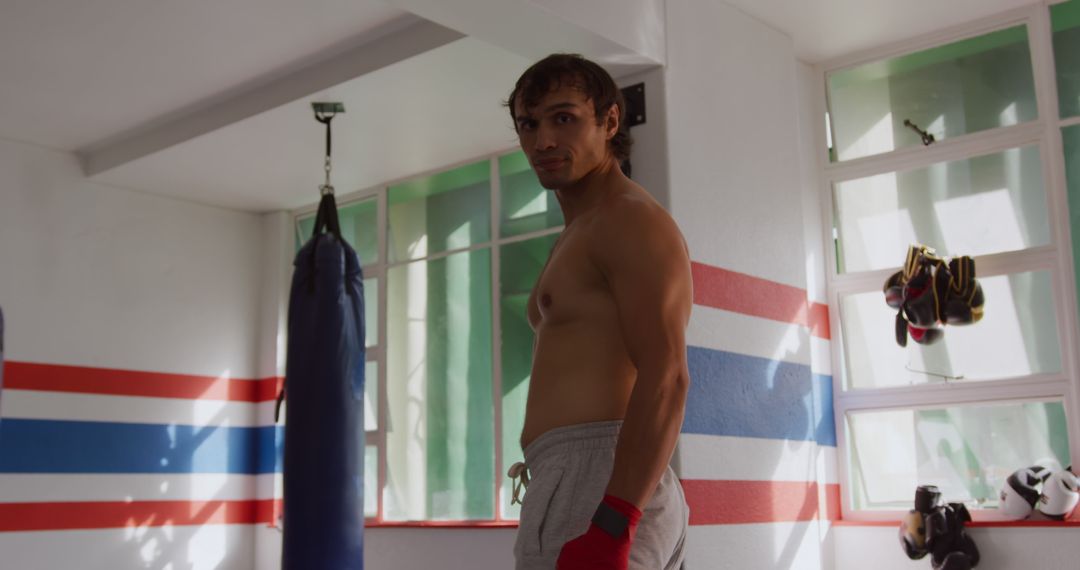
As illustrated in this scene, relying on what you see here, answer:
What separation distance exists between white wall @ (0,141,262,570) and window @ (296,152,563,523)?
111cm

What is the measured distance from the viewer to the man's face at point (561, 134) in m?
1.94

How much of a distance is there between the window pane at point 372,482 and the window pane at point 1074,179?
14.5 feet

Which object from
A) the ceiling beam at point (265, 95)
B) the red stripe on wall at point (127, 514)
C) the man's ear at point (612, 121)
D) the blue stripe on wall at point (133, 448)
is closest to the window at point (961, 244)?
the ceiling beam at point (265, 95)

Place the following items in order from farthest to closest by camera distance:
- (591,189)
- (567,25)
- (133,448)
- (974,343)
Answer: (133,448)
(974,343)
(567,25)
(591,189)

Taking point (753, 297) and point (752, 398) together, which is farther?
point (753, 297)

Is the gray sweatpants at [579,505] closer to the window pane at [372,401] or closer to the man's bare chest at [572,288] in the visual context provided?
the man's bare chest at [572,288]

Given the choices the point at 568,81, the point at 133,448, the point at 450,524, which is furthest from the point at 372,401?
the point at 568,81

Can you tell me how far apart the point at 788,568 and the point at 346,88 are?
10.5ft

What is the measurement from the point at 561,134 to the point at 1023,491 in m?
3.48

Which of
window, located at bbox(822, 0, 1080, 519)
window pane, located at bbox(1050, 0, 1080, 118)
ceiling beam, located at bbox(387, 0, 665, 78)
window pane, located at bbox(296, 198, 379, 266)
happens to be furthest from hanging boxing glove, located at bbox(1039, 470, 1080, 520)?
window pane, located at bbox(296, 198, 379, 266)

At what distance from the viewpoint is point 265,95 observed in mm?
5961

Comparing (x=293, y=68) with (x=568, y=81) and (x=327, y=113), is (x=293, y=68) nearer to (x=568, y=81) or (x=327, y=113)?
(x=327, y=113)

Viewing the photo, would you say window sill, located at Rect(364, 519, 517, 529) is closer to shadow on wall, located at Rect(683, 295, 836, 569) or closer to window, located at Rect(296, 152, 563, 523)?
window, located at Rect(296, 152, 563, 523)

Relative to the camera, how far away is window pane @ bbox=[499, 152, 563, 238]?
652 cm
